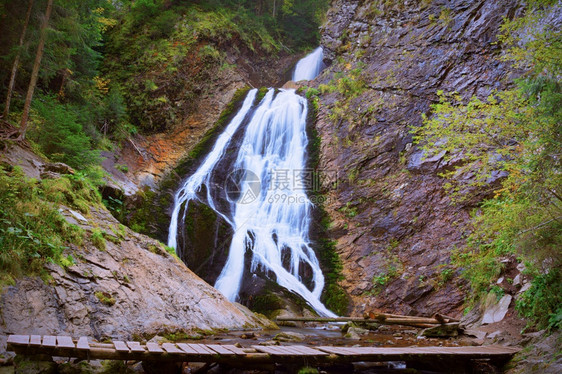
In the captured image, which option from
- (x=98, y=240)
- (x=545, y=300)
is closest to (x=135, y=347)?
(x=98, y=240)

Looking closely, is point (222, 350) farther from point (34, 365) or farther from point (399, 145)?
point (399, 145)

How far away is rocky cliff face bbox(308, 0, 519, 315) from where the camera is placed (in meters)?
11.1

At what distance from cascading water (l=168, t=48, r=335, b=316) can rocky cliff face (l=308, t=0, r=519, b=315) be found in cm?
134

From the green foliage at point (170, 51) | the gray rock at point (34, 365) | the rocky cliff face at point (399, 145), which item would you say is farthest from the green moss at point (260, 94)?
the gray rock at point (34, 365)

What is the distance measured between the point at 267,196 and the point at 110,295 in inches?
421

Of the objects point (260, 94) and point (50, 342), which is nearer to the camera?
point (50, 342)

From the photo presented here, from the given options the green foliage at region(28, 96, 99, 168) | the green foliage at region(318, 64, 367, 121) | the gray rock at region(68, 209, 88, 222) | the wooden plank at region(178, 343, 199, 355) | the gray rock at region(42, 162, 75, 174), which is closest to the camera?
the wooden plank at region(178, 343, 199, 355)

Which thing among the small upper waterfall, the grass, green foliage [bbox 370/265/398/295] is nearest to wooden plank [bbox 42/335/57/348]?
the grass

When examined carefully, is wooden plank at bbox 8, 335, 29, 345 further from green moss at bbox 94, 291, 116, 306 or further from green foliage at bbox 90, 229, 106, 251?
green foliage at bbox 90, 229, 106, 251

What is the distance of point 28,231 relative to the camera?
5297 mm

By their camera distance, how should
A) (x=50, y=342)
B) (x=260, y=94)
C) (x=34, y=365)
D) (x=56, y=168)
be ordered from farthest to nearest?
1. (x=260, y=94)
2. (x=56, y=168)
3. (x=50, y=342)
4. (x=34, y=365)

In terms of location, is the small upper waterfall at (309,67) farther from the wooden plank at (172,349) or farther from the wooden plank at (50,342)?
the wooden plank at (50,342)

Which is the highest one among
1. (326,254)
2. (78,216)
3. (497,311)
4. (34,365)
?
(78,216)

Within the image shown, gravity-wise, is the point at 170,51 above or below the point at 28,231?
above
